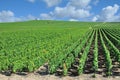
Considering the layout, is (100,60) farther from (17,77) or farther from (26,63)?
(17,77)

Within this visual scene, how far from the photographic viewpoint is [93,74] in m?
14.0

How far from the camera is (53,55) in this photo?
65.3 feet

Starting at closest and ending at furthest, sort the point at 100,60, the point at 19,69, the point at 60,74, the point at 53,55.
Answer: the point at 60,74, the point at 19,69, the point at 100,60, the point at 53,55

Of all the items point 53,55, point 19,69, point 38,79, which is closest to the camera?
point 38,79

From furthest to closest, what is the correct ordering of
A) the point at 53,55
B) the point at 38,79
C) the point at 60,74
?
the point at 53,55 < the point at 60,74 < the point at 38,79

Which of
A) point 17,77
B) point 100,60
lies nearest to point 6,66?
point 17,77

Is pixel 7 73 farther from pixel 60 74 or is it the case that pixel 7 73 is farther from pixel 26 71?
pixel 60 74

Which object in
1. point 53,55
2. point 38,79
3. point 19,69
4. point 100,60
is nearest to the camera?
point 38,79

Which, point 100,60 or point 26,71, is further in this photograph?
point 100,60

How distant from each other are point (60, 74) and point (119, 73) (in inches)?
134

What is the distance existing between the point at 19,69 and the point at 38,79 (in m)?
2.28

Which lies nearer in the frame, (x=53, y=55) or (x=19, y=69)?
(x=19, y=69)

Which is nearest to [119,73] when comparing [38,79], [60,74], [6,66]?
[60,74]

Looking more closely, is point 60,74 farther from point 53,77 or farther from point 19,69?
point 19,69
